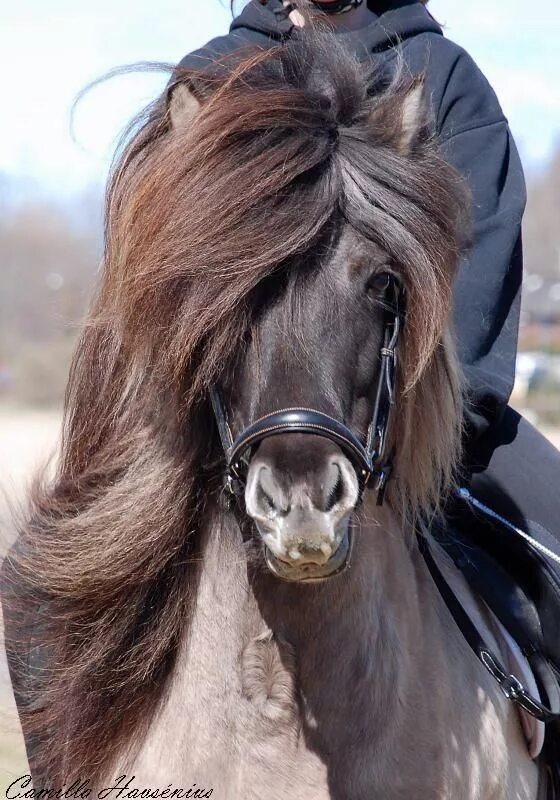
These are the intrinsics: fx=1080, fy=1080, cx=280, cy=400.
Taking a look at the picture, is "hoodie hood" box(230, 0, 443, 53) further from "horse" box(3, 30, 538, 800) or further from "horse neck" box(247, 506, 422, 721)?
"horse neck" box(247, 506, 422, 721)

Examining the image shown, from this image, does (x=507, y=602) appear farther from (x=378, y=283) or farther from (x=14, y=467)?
(x=14, y=467)

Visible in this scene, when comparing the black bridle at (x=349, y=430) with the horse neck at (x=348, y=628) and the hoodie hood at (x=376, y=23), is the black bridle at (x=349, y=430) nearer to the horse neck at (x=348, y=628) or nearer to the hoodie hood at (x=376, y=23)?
the horse neck at (x=348, y=628)

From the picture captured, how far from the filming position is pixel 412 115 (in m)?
3.05

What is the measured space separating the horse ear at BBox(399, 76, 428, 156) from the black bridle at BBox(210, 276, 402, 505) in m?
0.44

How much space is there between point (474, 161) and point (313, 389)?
1.58 meters

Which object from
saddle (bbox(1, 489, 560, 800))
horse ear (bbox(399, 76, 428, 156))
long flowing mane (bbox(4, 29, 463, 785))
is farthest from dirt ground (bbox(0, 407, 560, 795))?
horse ear (bbox(399, 76, 428, 156))

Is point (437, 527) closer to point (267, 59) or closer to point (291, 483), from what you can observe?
point (291, 483)

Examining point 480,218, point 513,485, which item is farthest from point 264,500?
point 480,218

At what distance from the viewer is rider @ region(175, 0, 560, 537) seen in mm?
3582

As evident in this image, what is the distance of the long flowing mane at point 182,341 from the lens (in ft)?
8.90

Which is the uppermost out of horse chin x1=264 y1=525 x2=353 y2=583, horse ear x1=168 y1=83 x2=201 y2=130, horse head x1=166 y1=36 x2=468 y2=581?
horse ear x1=168 y1=83 x2=201 y2=130

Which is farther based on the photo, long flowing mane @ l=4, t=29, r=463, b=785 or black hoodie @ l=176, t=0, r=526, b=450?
black hoodie @ l=176, t=0, r=526, b=450

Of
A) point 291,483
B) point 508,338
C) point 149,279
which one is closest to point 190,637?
point 291,483

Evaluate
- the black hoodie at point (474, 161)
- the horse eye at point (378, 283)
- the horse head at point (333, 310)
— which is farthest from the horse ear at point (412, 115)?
the horse eye at point (378, 283)
